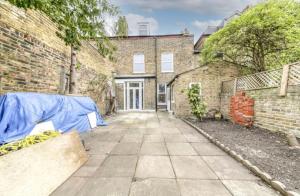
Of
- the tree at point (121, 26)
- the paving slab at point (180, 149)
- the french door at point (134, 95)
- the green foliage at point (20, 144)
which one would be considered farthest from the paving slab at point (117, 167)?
the french door at point (134, 95)

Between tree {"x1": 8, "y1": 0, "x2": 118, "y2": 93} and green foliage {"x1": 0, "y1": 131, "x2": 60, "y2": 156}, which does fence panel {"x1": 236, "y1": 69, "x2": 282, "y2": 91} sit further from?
green foliage {"x1": 0, "y1": 131, "x2": 60, "y2": 156}

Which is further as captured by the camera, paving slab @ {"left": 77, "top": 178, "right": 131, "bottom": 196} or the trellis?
the trellis

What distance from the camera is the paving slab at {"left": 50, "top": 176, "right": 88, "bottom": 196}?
2447 millimetres

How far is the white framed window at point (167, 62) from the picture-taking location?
16.3 meters

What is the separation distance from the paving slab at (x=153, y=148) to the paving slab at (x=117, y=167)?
0.48 m

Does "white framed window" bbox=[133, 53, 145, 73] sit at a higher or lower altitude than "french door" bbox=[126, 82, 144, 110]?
higher

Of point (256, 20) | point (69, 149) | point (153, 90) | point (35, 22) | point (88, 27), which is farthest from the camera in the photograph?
point (153, 90)

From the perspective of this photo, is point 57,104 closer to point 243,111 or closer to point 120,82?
point 243,111

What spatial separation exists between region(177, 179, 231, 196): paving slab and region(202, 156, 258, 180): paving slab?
0.31 metres

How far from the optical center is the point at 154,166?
337cm

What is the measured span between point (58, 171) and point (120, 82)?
545 inches

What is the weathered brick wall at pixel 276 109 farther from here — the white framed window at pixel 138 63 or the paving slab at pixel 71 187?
the white framed window at pixel 138 63

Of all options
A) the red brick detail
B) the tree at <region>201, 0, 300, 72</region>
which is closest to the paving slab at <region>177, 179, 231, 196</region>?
the red brick detail

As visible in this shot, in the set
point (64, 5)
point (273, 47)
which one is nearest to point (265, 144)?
point (273, 47)
